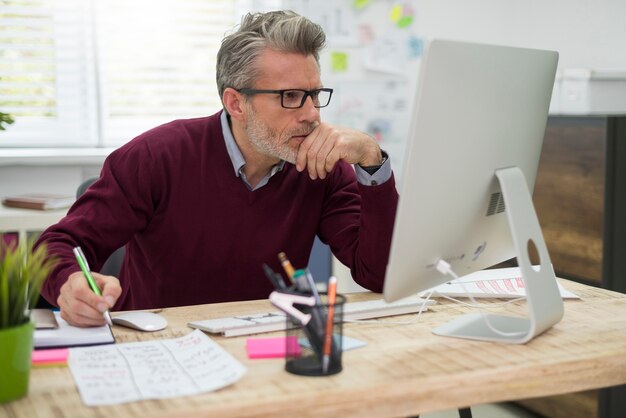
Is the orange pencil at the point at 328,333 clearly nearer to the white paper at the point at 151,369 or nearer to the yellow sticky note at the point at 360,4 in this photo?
the white paper at the point at 151,369

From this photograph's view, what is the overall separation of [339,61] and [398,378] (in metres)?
2.68

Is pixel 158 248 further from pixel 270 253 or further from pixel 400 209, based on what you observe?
pixel 400 209

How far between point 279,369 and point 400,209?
0.90 feet

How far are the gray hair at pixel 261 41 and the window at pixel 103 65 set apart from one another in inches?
65.1

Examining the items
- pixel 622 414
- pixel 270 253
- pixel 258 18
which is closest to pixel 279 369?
pixel 270 253

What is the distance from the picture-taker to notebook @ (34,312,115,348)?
1.18m

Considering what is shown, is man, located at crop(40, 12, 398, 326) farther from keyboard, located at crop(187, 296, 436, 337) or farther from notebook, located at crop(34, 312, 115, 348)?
notebook, located at crop(34, 312, 115, 348)

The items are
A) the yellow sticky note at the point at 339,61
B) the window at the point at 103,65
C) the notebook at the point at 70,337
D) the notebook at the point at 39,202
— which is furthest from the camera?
the yellow sticky note at the point at 339,61

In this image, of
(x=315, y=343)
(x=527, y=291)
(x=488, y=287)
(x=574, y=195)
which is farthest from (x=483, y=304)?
(x=574, y=195)

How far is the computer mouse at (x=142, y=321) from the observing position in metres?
1.27

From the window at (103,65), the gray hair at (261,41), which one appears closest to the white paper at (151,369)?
the gray hair at (261,41)

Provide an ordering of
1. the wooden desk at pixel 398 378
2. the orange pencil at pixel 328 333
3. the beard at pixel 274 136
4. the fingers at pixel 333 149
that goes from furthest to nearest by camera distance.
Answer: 1. the beard at pixel 274 136
2. the fingers at pixel 333 149
3. the orange pencil at pixel 328 333
4. the wooden desk at pixel 398 378

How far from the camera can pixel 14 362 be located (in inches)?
37.4

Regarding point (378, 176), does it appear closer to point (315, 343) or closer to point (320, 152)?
point (320, 152)
